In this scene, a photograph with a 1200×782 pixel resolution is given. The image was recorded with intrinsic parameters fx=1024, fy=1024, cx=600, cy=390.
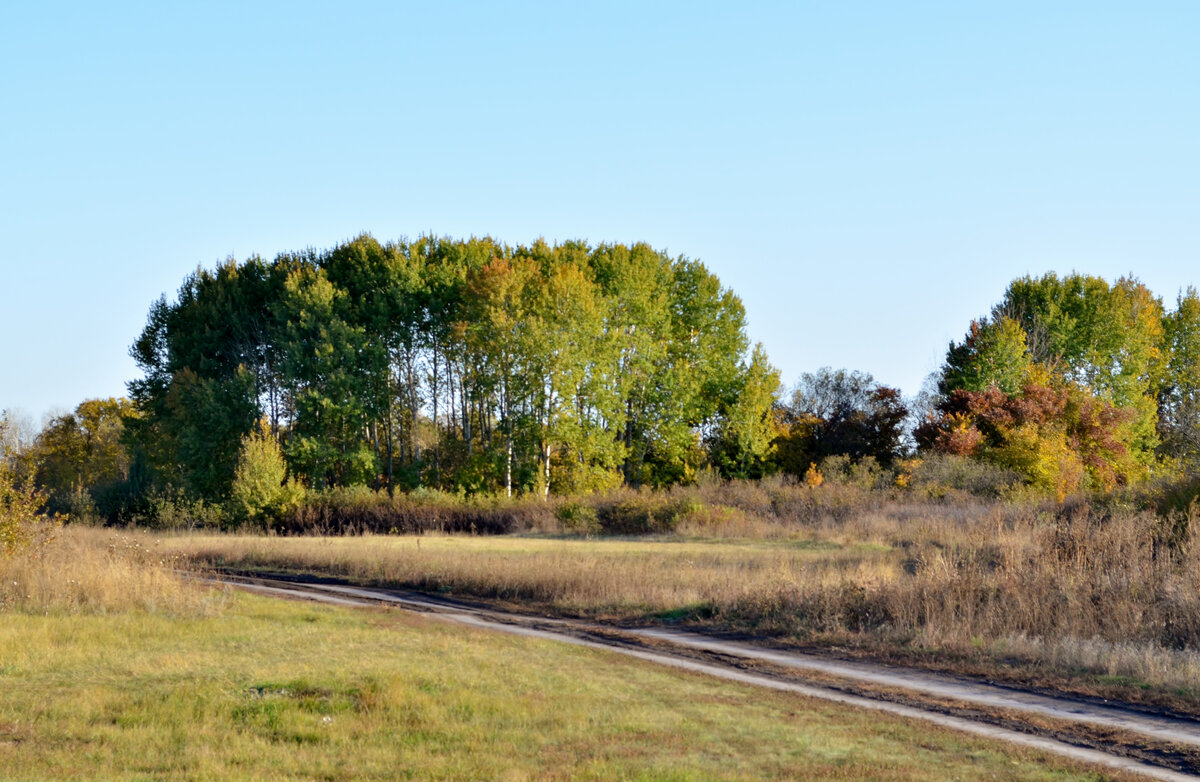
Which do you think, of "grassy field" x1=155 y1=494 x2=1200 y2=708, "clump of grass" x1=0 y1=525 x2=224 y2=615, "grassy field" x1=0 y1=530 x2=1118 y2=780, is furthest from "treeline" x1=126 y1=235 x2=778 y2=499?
"grassy field" x1=0 y1=530 x2=1118 y2=780

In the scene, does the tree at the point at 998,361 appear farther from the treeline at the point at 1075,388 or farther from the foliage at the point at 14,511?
the foliage at the point at 14,511

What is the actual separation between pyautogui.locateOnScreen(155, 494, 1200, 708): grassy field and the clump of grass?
7.68 metres

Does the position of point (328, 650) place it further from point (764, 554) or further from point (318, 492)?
point (318, 492)

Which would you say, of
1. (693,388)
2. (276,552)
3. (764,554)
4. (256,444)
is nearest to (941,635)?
(764,554)

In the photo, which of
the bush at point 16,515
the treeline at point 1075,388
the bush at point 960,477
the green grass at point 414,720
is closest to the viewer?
the green grass at point 414,720

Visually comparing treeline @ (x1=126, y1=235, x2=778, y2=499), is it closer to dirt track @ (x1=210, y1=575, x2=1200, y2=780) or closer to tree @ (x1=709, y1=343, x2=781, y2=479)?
tree @ (x1=709, y1=343, x2=781, y2=479)

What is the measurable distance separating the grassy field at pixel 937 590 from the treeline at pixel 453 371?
73.8ft

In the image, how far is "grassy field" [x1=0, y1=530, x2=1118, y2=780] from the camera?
9234 mm

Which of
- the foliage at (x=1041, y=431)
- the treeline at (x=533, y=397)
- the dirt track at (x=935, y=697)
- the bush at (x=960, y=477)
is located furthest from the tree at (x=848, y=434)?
the dirt track at (x=935, y=697)

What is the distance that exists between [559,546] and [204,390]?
88.8 feet

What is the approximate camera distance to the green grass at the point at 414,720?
9211 mm

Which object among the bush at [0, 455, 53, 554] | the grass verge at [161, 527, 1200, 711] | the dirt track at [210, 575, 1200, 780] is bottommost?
the dirt track at [210, 575, 1200, 780]

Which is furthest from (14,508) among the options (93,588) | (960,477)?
(960,477)

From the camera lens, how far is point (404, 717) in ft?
36.6
